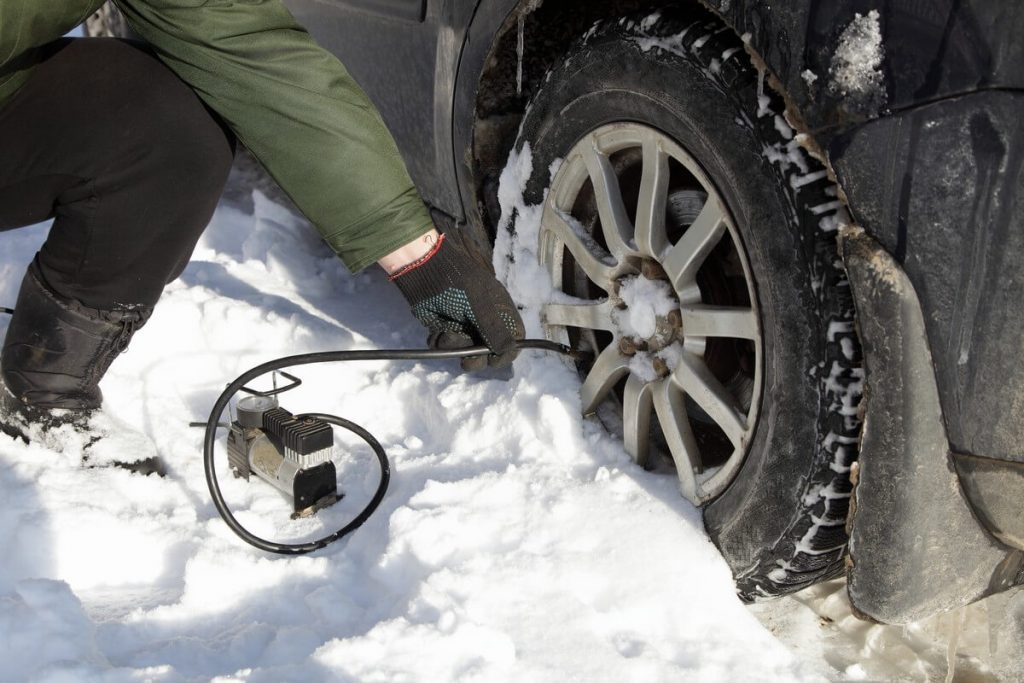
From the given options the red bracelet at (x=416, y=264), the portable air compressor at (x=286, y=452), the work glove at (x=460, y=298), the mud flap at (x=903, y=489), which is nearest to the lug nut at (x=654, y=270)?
the work glove at (x=460, y=298)

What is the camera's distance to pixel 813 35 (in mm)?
1199

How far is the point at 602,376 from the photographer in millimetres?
1771

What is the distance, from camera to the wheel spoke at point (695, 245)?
146 centimetres

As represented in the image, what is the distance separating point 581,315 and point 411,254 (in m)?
0.37

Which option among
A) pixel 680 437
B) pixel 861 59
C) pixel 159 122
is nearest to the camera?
pixel 861 59

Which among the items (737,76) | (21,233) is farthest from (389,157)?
(21,233)

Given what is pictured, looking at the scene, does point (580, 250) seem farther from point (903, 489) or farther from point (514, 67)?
point (903, 489)

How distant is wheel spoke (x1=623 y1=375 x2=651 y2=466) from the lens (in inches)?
66.2

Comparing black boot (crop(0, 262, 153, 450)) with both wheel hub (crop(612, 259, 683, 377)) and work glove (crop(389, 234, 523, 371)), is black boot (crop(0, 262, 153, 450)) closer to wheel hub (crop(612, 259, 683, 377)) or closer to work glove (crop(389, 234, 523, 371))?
work glove (crop(389, 234, 523, 371))

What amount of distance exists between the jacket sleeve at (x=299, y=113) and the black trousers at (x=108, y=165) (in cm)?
16

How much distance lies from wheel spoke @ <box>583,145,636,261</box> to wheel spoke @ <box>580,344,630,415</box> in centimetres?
19

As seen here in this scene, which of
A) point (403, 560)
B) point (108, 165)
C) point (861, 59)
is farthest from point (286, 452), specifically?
point (861, 59)

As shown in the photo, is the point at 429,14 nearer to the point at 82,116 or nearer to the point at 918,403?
the point at 82,116

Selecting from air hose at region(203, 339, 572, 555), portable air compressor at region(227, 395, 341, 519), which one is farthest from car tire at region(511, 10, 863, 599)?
portable air compressor at region(227, 395, 341, 519)
